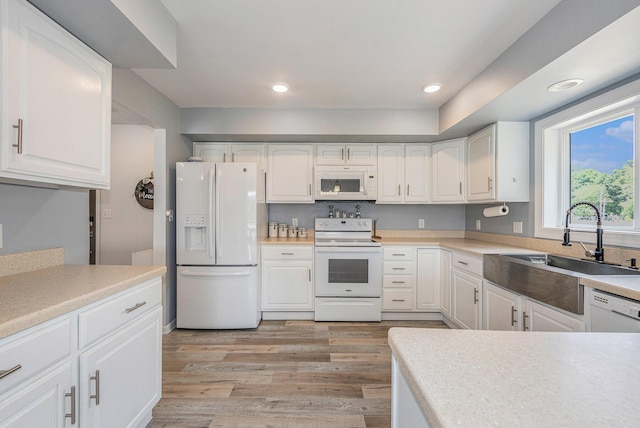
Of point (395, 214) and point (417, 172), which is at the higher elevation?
point (417, 172)

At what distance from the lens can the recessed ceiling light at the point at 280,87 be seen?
2.60 m

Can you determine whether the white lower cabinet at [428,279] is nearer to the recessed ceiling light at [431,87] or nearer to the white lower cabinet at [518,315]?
the white lower cabinet at [518,315]

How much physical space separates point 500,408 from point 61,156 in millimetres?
1810

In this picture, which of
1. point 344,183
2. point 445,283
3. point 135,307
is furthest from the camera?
point 344,183

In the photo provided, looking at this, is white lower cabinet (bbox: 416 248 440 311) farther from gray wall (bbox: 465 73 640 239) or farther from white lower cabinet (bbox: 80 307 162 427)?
white lower cabinet (bbox: 80 307 162 427)

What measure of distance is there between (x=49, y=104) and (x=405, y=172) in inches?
124

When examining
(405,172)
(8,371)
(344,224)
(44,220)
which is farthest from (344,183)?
(8,371)

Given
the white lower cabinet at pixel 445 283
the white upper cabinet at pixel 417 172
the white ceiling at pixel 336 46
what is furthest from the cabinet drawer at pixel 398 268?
the white ceiling at pixel 336 46

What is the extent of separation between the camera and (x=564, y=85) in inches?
75.6

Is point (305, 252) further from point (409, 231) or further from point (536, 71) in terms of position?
point (536, 71)

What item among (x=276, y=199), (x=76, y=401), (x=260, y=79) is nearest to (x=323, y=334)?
(x=276, y=199)

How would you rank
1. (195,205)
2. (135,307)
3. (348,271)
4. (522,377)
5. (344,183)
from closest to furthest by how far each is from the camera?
(522,377) → (135,307) → (195,205) → (348,271) → (344,183)

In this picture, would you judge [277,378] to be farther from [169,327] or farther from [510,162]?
[510,162]

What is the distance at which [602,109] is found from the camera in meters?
2.02
